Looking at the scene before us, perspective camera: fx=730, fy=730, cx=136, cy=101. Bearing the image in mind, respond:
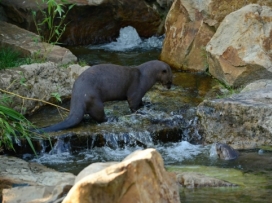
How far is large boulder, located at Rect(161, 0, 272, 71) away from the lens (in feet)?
31.7

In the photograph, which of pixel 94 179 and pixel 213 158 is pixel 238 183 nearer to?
pixel 213 158

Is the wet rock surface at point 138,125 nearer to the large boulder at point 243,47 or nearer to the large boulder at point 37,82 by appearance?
the large boulder at point 37,82

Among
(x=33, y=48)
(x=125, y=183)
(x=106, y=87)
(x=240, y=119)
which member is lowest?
(x=240, y=119)

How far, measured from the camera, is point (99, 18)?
11742 mm

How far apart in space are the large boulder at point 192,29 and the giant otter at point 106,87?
5.15 ft

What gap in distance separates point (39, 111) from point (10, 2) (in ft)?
12.4

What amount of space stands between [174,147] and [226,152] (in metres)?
0.68

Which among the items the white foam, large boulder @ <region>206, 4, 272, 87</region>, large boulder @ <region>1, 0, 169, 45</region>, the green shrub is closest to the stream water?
large boulder @ <region>206, 4, 272, 87</region>

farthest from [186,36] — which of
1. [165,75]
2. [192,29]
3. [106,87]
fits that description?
[106,87]

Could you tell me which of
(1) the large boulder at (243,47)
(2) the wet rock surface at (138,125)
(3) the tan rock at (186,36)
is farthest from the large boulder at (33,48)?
(1) the large boulder at (243,47)

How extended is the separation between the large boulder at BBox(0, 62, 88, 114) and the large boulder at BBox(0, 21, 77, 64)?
0.39 metres

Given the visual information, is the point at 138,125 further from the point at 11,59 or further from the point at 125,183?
the point at 125,183

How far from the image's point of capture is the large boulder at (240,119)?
278 inches

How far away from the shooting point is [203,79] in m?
9.34
